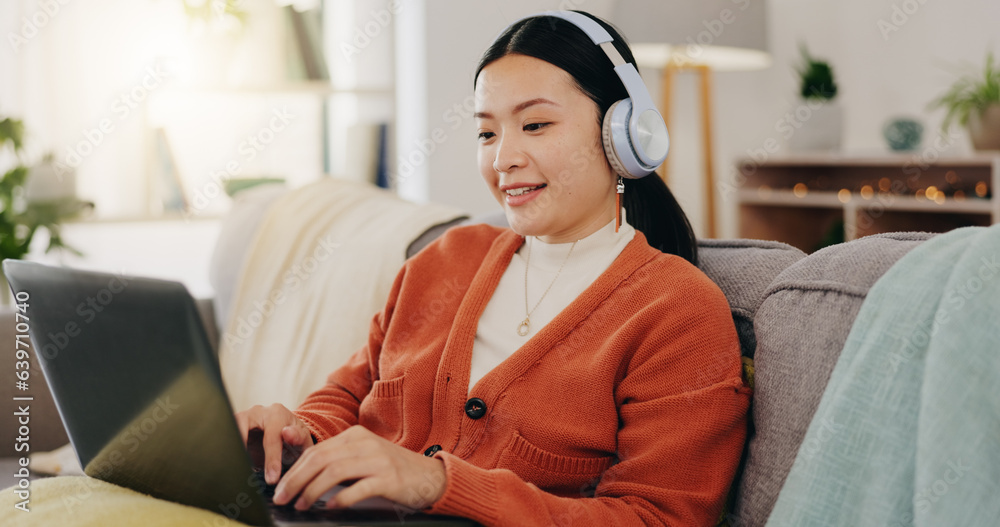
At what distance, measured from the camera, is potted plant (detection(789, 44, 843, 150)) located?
3258 mm

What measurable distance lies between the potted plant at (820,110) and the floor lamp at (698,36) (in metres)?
0.20

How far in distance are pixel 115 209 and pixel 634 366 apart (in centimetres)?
259

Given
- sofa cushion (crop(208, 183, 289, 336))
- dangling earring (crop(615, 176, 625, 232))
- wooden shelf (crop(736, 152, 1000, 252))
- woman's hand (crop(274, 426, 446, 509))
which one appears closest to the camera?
woman's hand (crop(274, 426, 446, 509))

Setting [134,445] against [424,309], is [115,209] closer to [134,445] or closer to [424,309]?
[424,309]

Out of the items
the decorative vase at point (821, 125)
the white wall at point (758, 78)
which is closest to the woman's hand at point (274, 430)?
the white wall at point (758, 78)

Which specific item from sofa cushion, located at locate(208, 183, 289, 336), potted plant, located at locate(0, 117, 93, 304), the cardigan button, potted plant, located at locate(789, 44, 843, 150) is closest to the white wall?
potted plant, located at locate(789, 44, 843, 150)

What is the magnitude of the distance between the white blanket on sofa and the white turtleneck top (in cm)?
54

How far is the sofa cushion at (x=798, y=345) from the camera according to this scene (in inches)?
32.1

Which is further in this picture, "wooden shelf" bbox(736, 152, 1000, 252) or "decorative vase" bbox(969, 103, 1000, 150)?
"wooden shelf" bbox(736, 152, 1000, 252)

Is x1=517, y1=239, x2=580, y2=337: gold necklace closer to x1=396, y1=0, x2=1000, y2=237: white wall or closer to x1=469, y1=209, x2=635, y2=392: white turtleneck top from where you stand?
x1=469, y1=209, x2=635, y2=392: white turtleneck top

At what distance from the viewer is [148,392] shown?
65 centimetres

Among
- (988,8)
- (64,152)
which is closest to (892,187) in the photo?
(988,8)

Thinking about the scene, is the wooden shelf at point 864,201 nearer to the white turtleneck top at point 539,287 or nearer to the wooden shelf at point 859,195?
the wooden shelf at point 859,195

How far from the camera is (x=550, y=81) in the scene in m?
1.02
